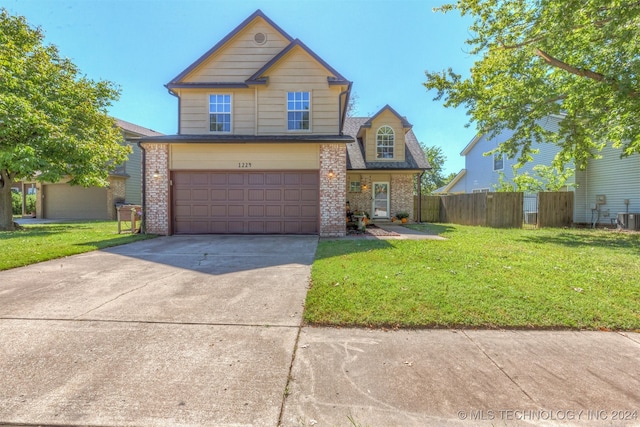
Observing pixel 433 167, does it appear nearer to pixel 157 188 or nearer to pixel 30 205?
pixel 157 188

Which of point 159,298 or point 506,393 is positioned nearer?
point 506,393

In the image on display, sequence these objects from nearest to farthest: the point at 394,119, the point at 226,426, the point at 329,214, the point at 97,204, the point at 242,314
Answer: the point at 226,426 < the point at 242,314 < the point at 329,214 < the point at 394,119 < the point at 97,204

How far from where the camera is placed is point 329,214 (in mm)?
10359

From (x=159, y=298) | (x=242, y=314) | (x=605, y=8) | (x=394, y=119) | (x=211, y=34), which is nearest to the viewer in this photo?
(x=242, y=314)

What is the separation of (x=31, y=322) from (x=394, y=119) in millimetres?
16227

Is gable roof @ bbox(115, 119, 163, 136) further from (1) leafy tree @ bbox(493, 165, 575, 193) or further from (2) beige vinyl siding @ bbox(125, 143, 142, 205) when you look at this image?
(1) leafy tree @ bbox(493, 165, 575, 193)

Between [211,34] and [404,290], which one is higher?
[211,34]

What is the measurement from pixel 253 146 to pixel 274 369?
9040mm

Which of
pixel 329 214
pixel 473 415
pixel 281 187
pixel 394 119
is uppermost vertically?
pixel 394 119

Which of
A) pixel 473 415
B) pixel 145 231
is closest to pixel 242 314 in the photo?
pixel 473 415

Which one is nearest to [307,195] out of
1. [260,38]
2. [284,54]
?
[284,54]

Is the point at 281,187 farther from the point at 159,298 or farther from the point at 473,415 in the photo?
the point at 473,415

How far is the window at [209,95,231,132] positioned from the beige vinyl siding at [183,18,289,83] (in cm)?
76

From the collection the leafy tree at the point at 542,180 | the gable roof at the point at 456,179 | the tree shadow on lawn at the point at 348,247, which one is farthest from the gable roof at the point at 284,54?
the gable roof at the point at 456,179
